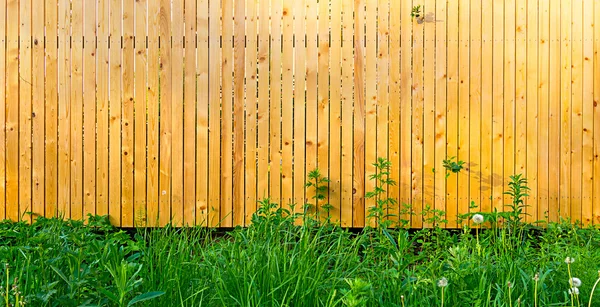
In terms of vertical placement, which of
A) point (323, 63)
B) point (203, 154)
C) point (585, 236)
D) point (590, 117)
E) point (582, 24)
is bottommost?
point (585, 236)

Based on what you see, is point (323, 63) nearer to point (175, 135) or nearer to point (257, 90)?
point (257, 90)

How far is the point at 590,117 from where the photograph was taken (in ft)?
14.2

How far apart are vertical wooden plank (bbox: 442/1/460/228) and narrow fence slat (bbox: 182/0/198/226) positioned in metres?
1.84

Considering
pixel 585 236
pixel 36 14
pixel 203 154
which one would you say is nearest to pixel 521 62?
pixel 585 236

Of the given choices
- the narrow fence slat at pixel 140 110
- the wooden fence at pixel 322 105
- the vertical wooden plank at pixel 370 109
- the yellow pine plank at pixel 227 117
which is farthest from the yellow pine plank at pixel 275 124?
the narrow fence slat at pixel 140 110

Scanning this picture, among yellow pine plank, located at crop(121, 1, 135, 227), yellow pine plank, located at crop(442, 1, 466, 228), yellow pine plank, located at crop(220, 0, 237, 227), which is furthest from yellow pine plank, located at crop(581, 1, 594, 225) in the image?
yellow pine plank, located at crop(121, 1, 135, 227)

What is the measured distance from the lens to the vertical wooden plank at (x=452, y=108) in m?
4.30

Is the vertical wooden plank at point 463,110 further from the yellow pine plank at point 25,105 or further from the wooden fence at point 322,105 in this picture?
the yellow pine plank at point 25,105

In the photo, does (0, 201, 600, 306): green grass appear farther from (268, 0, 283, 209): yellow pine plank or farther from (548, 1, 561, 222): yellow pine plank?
(548, 1, 561, 222): yellow pine plank

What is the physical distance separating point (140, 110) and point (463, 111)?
2.43 meters

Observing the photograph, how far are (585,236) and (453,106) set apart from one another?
1.33m

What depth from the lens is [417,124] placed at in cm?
429

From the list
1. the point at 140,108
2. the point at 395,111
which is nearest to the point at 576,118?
the point at 395,111

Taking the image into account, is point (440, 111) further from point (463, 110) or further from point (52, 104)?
point (52, 104)
